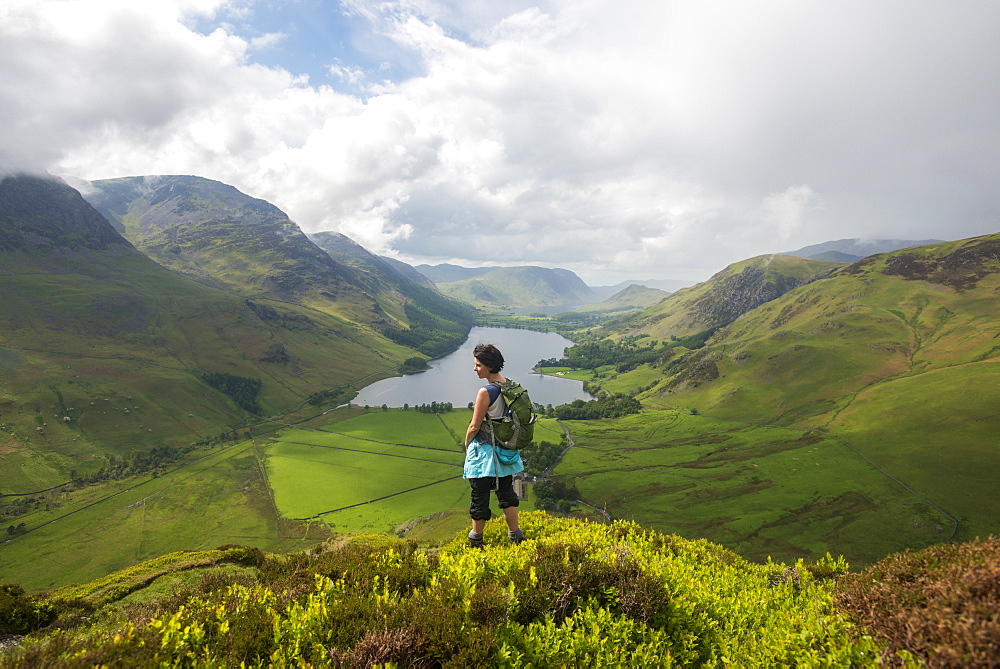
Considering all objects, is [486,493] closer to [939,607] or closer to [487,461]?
[487,461]

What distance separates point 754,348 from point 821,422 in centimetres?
6374

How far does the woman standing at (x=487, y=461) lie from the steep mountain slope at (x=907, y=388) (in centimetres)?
12939

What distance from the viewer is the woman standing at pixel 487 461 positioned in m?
9.06

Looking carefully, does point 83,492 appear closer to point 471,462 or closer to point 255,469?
point 255,469

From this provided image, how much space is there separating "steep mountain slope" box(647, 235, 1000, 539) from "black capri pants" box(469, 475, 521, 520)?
129 metres

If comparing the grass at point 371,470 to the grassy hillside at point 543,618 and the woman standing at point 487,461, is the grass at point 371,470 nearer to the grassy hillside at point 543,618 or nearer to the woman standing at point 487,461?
the woman standing at point 487,461

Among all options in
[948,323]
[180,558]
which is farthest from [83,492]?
[948,323]

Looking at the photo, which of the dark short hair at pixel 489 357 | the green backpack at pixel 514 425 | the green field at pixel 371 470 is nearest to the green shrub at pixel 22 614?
the green backpack at pixel 514 425

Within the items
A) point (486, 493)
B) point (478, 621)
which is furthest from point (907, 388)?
point (478, 621)

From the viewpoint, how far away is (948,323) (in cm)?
17275

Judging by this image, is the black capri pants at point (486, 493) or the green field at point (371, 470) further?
the green field at point (371, 470)

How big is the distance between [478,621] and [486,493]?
4.34 meters

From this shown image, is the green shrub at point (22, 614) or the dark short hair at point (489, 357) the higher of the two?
the dark short hair at point (489, 357)

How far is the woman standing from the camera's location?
906cm
